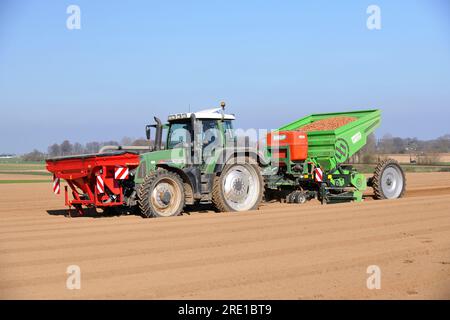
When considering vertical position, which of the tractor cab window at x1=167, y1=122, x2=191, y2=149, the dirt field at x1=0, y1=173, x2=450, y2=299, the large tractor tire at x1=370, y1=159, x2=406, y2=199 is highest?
the tractor cab window at x1=167, y1=122, x2=191, y2=149

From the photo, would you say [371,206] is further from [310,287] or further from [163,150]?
[310,287]

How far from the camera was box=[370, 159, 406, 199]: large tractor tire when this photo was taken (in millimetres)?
14125

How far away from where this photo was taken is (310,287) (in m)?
5.64

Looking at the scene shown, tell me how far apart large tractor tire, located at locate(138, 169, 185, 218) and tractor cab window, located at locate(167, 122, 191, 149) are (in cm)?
90

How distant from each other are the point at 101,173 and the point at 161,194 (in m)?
1.17

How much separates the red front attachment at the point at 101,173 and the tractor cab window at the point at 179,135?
1.06 meters

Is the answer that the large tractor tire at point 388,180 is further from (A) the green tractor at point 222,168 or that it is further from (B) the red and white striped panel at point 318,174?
(B) the red and white striped panel at point 318,174

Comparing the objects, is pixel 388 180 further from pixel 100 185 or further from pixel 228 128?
pixel 100 185

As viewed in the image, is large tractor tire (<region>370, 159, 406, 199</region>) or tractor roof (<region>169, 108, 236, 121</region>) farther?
large tractor tire (<region>370, 159, 406, 199</region>)

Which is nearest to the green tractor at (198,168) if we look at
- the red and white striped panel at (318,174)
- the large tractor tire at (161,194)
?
the large tractor tire at (161,194)

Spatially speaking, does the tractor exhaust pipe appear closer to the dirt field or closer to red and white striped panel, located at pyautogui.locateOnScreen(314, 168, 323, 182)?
the dirt field

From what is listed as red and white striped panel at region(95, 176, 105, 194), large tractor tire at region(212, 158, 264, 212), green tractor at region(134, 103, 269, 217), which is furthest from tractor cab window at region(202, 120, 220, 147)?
red and white striped panel at region(95, 176, 105, 194)
